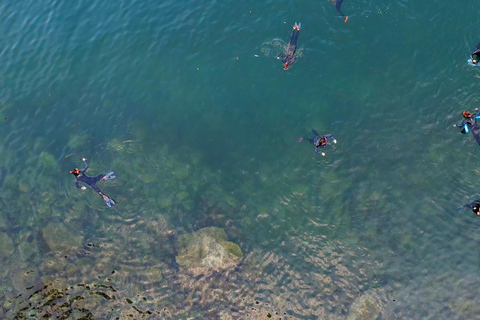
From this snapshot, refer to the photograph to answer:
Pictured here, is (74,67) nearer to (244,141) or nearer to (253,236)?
(244,141)

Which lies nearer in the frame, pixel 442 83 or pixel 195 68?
pixel 442 83

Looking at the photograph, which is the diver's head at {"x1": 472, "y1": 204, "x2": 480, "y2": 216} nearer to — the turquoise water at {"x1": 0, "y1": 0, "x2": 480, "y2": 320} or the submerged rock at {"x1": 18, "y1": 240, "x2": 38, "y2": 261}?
the turquoise water at {"x1": 0, "y1": 0, "x2": 480, "y2": 320}

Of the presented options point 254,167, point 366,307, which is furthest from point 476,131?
point 254,167

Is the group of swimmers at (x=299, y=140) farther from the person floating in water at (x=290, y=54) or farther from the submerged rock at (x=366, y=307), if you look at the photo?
the submerged rock at (x=366, y=307)

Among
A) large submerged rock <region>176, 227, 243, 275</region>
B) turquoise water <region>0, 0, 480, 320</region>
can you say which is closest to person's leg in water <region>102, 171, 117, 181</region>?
turquoise water <region>0, 0, 480, 320</region>

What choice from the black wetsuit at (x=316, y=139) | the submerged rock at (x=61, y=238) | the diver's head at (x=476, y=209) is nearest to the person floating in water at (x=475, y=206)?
the diver's head at (x=476, y=209)

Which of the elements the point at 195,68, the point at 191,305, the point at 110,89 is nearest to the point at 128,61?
the point at 110,89

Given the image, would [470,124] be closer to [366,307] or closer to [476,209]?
[476,209]
